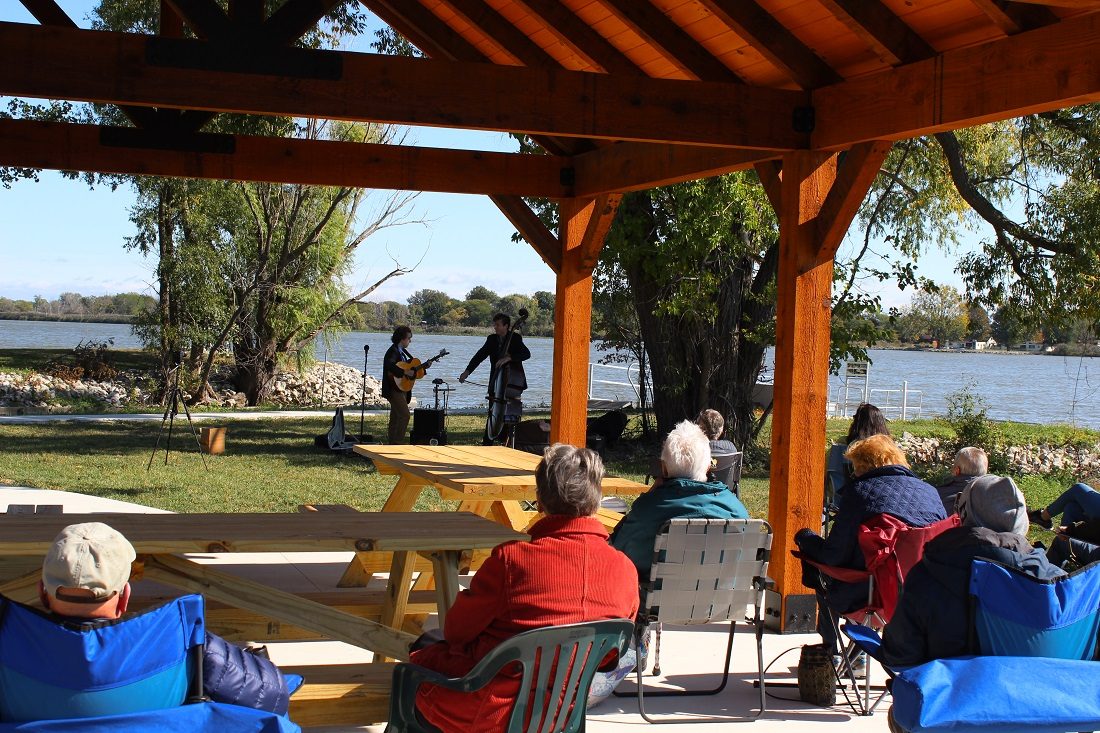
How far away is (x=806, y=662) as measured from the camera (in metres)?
4.54

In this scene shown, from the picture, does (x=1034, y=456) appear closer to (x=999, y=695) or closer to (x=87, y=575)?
(x=999, y=695)

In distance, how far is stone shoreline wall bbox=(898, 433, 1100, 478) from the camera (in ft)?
44.0

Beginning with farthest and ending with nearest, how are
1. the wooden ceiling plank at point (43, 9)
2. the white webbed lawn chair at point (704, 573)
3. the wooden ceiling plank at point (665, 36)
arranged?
1. the wooden ceiling plank at point (43, 9)
2. the wooden ceiling plank at point (665, 36)
3. the white webbed lawn chair at point (704, 573)

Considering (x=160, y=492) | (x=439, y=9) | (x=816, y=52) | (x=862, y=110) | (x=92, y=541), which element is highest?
(x=439, y=9)

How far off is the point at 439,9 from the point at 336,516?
5.23 metres

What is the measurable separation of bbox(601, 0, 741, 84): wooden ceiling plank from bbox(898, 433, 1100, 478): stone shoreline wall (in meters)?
7.68

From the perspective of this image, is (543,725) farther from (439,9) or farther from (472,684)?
(439,9)

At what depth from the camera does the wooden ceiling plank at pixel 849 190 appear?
5.39 metres

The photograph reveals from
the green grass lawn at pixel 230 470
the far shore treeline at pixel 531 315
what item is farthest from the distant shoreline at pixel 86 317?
the green grass lawn at pixel 230 470

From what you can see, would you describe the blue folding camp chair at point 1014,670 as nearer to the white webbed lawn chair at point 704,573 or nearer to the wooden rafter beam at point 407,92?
the white webbed lawn chair at point 704,573

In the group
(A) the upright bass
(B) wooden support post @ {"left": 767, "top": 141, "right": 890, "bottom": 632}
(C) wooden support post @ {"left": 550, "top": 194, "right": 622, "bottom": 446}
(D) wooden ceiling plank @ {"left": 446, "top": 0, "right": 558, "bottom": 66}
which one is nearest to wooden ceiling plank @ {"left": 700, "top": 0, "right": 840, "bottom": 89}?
(B) wooden support post @ {"left": 767, "top": 141, "right": 890, "bottom": 632}

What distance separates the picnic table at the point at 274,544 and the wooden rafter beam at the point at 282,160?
4190 mm

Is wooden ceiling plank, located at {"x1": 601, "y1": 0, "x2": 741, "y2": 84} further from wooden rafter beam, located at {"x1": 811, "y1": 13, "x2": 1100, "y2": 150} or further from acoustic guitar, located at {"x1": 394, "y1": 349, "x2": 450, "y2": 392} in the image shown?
acoustic guitar, located at {"x1": 394, "y1": 349, "x2": 450, "y2": 392}

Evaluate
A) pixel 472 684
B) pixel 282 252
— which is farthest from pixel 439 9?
pixel 282 252
